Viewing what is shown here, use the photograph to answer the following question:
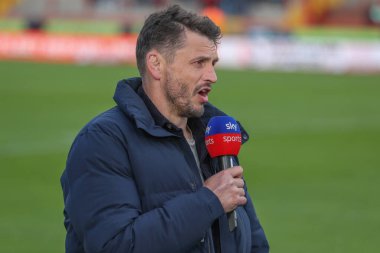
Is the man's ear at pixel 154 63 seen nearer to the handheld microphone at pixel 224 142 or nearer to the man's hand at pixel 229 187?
the handheld microphone at pixel 224 142

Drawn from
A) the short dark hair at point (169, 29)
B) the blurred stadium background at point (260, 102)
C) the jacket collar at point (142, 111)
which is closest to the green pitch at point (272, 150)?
the blurred stadium background at point (260, 102)

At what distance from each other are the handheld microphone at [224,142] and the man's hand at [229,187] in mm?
110

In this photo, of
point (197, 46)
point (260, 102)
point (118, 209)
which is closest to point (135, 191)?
point (118, 209)

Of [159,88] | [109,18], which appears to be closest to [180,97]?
[159,88]

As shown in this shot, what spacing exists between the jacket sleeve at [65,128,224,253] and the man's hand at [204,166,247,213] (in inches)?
1.1

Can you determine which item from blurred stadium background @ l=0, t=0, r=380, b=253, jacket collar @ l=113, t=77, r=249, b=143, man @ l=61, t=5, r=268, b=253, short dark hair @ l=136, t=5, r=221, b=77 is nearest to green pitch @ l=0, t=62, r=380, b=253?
blurred stadium background @ l=0, t=0, r=380, b=253

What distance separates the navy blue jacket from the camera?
3.59 meters

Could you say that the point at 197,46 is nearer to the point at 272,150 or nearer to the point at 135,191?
the point at 135,191

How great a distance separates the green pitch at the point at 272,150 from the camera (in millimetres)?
9789

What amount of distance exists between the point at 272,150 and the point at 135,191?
11.5 m

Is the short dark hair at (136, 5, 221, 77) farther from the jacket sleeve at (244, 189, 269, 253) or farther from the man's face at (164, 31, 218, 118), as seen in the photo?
the jacket sleeve at (244, 189, 269, 253)

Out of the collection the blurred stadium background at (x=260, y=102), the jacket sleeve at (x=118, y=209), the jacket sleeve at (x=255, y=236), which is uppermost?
the jacket sleeve at (x=118, y=209)

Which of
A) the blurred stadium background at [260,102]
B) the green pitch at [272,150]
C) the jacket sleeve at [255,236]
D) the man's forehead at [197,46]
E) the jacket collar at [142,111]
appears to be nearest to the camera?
the jacket collar at [142,111]

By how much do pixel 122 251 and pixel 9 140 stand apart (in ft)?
39.9
